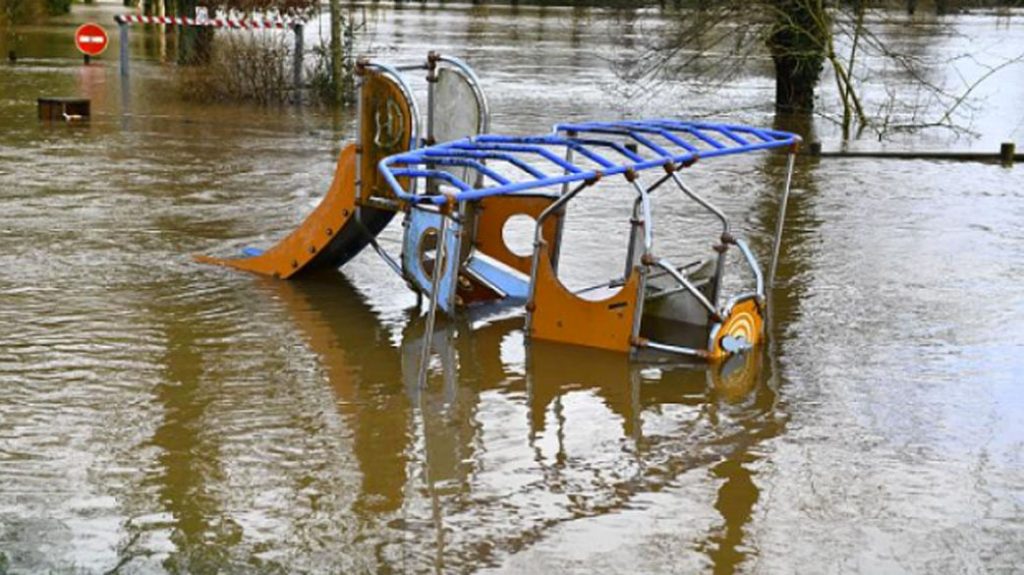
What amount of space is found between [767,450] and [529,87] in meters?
21.3

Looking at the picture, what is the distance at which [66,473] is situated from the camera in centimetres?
679

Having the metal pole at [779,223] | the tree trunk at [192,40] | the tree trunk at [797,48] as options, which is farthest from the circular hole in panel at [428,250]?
the tree trunk at [192,40]

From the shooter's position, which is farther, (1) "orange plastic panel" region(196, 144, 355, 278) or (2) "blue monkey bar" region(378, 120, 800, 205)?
(1) "orange plastic panel" region(196, 144, 355, 278)

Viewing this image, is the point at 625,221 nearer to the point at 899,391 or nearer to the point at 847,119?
the point at 899,391

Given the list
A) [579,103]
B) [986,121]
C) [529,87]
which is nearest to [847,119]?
[986,121]

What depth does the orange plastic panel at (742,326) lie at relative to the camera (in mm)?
8984

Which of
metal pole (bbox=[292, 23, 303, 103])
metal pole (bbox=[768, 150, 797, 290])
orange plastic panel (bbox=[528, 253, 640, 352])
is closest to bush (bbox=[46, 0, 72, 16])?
metal pole (bbox=[292, 23, 303, 103])

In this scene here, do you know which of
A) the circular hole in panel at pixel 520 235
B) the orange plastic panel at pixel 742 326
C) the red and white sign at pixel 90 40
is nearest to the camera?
the orange plastic panel at pixel 742 326

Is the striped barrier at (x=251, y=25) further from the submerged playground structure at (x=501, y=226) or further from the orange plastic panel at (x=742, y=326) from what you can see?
the orange plastic panel at (x=742, y=326)

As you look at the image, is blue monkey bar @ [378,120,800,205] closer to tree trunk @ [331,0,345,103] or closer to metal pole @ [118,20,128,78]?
tree trunk @ [331,0,345,103]

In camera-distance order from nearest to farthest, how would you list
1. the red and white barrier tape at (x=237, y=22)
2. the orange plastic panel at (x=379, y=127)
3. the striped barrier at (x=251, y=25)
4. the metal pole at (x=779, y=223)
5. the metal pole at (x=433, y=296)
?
the metal pole at (x=433, y=296) → the orange plastic panel at (x=379, y=127) → the metal pole at (x=779, y=223) → the striped barrier at (x=251, y=25) → the red and white barrier tape at (x=237, y=22)

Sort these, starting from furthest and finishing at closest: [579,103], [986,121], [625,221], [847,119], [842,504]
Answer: [579,103]
[986,121]
[847,119]
[625,221]
[842,504]

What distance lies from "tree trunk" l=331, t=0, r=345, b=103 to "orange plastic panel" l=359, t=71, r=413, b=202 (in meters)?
12.8

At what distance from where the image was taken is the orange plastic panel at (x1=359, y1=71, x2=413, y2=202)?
1016 cm
